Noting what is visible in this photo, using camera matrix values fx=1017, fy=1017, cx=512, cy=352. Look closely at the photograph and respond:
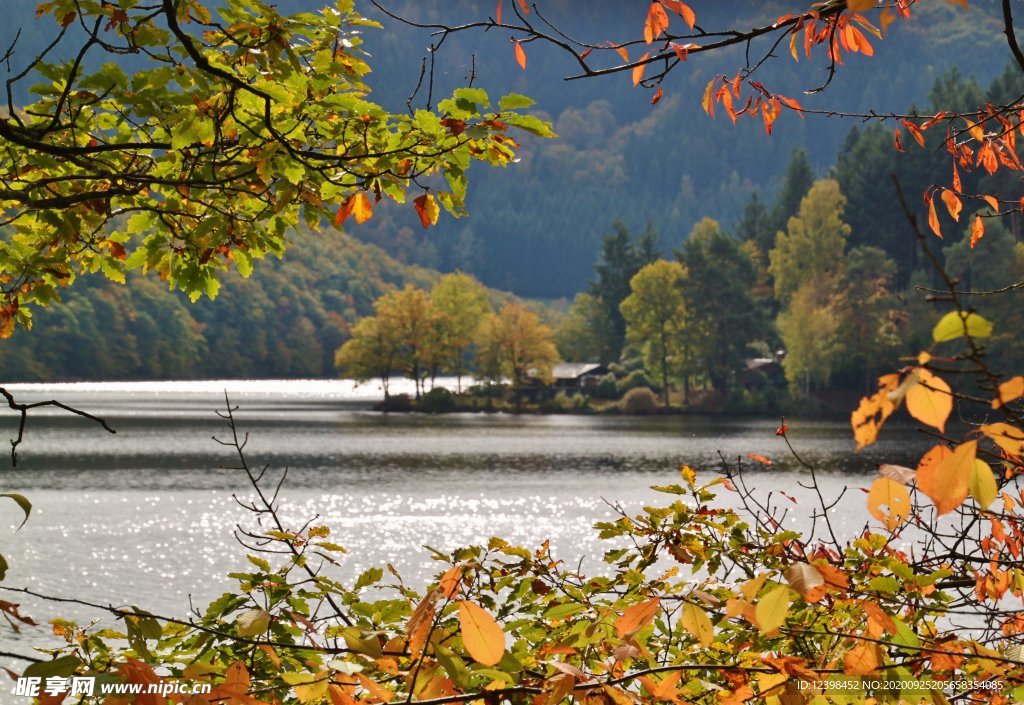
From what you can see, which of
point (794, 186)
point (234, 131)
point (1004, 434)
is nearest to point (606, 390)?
point (794, 186)

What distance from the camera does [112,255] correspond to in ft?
19.2

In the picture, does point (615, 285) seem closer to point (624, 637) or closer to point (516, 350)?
point (516, 350)

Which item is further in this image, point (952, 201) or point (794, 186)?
point (794, 186)

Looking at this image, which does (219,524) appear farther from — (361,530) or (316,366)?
(316,366)

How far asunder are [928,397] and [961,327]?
0.38 feet

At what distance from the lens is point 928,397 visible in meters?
1.52

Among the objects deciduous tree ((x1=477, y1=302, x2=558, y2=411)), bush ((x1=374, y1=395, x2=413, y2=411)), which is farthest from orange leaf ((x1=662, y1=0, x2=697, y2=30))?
bush ((x1=374, y1=395, x2=413, y2=411))

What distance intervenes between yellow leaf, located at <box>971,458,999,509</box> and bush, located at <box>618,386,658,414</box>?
7241 cm

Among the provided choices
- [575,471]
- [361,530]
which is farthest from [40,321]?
[361,530]

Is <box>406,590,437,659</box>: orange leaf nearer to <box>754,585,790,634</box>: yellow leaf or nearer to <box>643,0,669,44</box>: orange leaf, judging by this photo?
<box>754,585,790,634</box>: yellow leaf

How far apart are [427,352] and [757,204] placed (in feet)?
140

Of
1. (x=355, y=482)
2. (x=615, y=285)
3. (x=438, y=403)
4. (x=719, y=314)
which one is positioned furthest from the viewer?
(x=615, y=285)

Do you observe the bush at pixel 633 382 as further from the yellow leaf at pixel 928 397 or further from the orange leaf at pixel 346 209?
the yellow leaf at pixel 928 397

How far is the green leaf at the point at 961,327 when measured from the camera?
1.47 m
